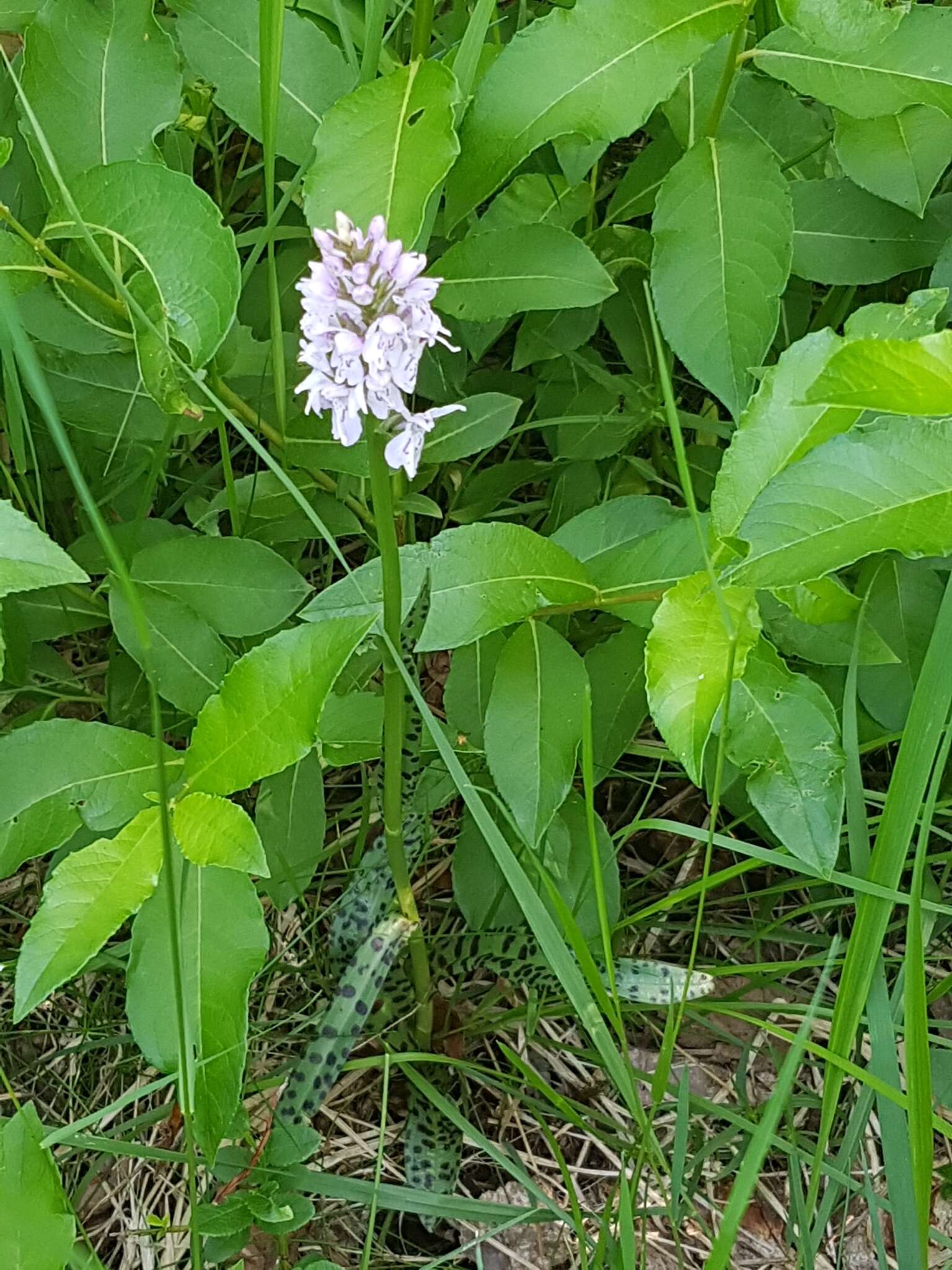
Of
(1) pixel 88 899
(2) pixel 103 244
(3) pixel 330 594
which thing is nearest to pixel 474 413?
(3) pixel 330 594

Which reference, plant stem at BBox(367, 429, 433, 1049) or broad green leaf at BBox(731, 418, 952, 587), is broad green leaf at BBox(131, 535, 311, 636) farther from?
broad green leaf at BBox(731, 418, 952, 587)

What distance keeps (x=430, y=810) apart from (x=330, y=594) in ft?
1.25

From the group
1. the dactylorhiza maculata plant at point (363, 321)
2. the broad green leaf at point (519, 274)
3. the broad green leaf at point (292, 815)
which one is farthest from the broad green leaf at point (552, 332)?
the dactylorhiza maculata plant at point (363, 321)

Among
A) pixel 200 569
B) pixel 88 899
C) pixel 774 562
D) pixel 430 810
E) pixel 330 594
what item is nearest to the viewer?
pixel 774 562

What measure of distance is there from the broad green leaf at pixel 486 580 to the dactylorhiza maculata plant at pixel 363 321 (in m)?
0.34

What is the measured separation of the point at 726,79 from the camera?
1.11m

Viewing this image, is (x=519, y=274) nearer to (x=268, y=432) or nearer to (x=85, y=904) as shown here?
(x=268, y=432)

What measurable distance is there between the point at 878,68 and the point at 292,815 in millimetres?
1051

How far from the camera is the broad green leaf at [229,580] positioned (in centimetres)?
126

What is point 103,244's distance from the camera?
1071 mm

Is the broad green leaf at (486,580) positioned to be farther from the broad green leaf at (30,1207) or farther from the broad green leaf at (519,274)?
the broad green leaf at (30,1207)

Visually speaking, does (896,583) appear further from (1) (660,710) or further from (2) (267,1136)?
(2) (267,1136)

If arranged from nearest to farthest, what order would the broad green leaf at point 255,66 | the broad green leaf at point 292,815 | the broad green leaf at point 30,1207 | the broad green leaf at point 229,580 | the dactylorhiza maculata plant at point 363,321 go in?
the dactylorhiza maculata plant at point 363,321
the broad green leaf at point 30,1207
the broad green leaf at point 255,66
the broad green leaf at point 229,580
the broad green leaf at point 292,815

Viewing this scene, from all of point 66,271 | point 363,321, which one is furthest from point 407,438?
point 66,271
